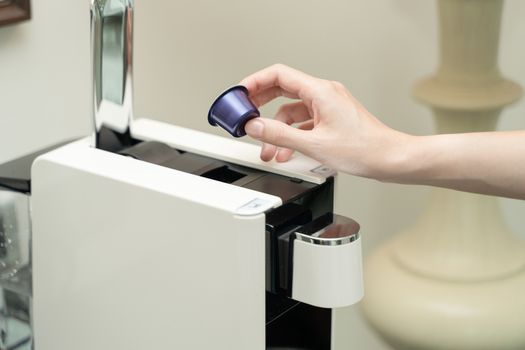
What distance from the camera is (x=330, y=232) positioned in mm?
740

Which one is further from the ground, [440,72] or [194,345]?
[440,72]

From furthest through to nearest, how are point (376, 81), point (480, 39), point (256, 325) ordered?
1. point (376, 81)
2. point (480, 39)
3. point (256, 325)

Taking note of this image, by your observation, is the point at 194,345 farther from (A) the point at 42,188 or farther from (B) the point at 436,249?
(B) the point at 436,249

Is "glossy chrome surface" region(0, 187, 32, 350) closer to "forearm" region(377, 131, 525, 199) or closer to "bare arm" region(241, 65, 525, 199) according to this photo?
"bare arm" region(241, 65, 525, 199)

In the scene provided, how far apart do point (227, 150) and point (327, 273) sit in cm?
19

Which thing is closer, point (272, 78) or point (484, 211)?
point (272, 78)

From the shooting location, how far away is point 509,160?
0.79 meters

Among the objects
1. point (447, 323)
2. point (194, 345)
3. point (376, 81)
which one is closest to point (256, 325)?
point (194, 345)

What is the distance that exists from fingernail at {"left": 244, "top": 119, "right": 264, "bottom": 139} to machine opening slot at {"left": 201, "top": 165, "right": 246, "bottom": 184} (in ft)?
0.23

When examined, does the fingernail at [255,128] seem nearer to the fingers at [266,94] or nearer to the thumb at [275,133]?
the thumb at [275,133]

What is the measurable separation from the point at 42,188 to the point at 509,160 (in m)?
0.43

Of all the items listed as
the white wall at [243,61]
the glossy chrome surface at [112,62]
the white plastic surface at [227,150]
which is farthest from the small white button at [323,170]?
the white wall at [243,61]

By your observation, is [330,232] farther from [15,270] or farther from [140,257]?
[15,270]

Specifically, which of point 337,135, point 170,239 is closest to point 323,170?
point 337,135
